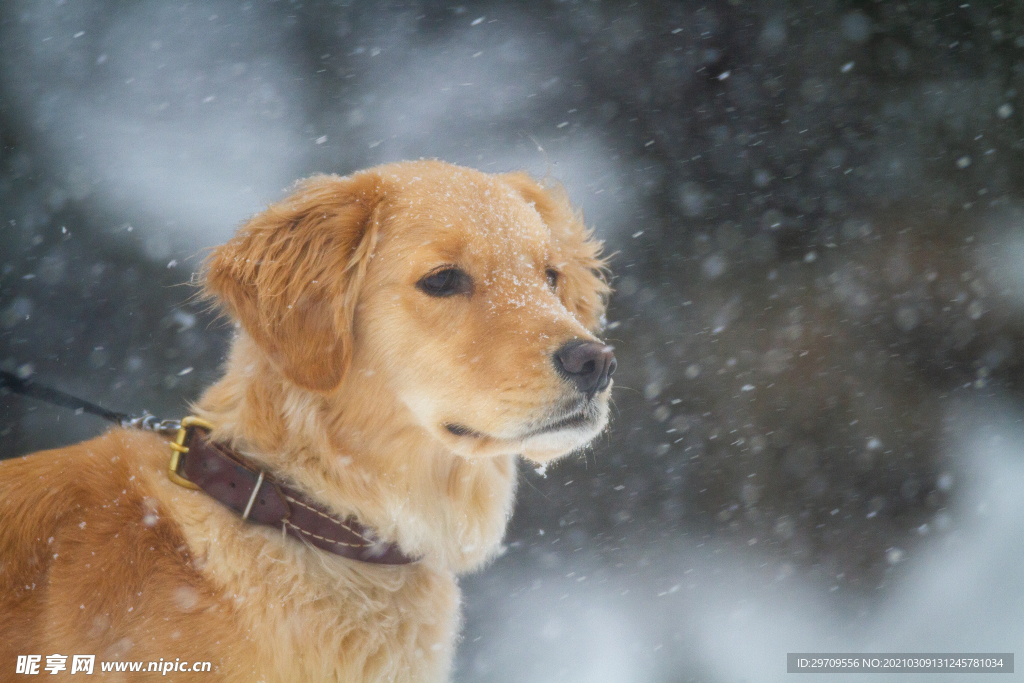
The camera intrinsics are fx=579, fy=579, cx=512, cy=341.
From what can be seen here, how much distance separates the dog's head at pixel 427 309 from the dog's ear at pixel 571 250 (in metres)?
0.41

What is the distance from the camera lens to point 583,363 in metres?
1.57

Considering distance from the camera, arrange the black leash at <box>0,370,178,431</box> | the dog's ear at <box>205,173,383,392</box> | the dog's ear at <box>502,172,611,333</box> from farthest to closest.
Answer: the dog's ear at <box>502,172,611,333</box>, the black leash at <box>0,370,178,431</box>, the dog's ear at <box>205,173,383,392</box>

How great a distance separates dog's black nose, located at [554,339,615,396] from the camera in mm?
1568

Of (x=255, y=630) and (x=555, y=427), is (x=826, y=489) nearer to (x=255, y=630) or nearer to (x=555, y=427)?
(x=555, y=427)

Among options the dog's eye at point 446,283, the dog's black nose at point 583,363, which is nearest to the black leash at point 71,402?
the dog's eye at point 446,283

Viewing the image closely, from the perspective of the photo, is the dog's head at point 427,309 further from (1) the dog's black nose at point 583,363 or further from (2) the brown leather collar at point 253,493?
(2) the brown leather collar at point 253,493

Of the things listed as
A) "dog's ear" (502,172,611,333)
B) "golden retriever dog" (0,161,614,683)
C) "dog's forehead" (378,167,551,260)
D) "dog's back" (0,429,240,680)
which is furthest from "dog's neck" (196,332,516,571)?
"dog's ear" (502,172,611,333)

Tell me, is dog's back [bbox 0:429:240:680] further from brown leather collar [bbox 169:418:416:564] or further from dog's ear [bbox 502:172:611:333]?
dog's ear [bbox 502:172:611:333]

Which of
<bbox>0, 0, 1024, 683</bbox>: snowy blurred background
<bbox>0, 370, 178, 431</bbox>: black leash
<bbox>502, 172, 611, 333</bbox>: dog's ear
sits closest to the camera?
<bbox>0, 370, 178, 431</bbox>: black leash

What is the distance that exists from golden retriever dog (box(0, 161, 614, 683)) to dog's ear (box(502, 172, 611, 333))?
0.39m

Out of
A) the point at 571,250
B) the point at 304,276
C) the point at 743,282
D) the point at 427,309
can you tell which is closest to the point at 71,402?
the point at 304,276

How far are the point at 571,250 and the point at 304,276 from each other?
118 cm

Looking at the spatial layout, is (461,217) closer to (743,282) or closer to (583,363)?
(583,363)

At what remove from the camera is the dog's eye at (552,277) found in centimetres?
216
